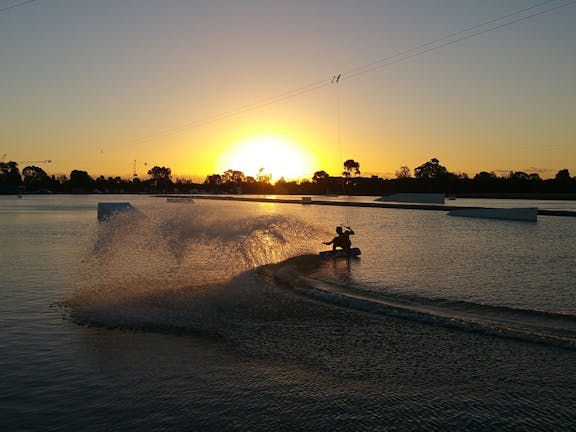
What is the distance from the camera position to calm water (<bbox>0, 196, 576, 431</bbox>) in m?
7.46

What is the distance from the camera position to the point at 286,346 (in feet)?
35.2

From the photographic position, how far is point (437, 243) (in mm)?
32844

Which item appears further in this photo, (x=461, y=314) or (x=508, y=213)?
(x=508, y=213)

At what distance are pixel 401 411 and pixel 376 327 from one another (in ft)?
15.8

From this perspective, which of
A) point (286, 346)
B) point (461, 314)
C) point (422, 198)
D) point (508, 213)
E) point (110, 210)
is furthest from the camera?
point (422, 198)

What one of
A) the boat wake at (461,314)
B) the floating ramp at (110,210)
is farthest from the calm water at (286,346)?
the floating ramp at (110,210)

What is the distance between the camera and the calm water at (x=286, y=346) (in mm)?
7461

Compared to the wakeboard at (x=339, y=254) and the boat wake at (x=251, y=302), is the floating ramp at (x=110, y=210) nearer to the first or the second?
the boat wake at (x=251, y=302)

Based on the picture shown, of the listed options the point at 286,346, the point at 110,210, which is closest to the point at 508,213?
the point at 110,210

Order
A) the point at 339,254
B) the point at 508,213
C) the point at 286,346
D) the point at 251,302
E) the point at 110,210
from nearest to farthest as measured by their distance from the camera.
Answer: the point at 286,346, the point at 251,302, the point at 339,254, the point at 508,213, the point at 110,210

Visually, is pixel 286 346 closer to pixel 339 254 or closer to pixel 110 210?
pixel 339 254

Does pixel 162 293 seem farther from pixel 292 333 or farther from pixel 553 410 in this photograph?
pixel 553 410

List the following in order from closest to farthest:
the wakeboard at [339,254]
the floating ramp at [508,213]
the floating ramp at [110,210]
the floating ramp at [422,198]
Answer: the wakeboard at [339,254]
the floating ramp at [508,213]
the floating ramp at [110,210]
the floating ramp at [422,198]

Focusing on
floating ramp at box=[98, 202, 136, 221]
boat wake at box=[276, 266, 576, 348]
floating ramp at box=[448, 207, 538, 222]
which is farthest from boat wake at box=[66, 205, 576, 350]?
floating ramp at box=[448, 207, 538, 222]
